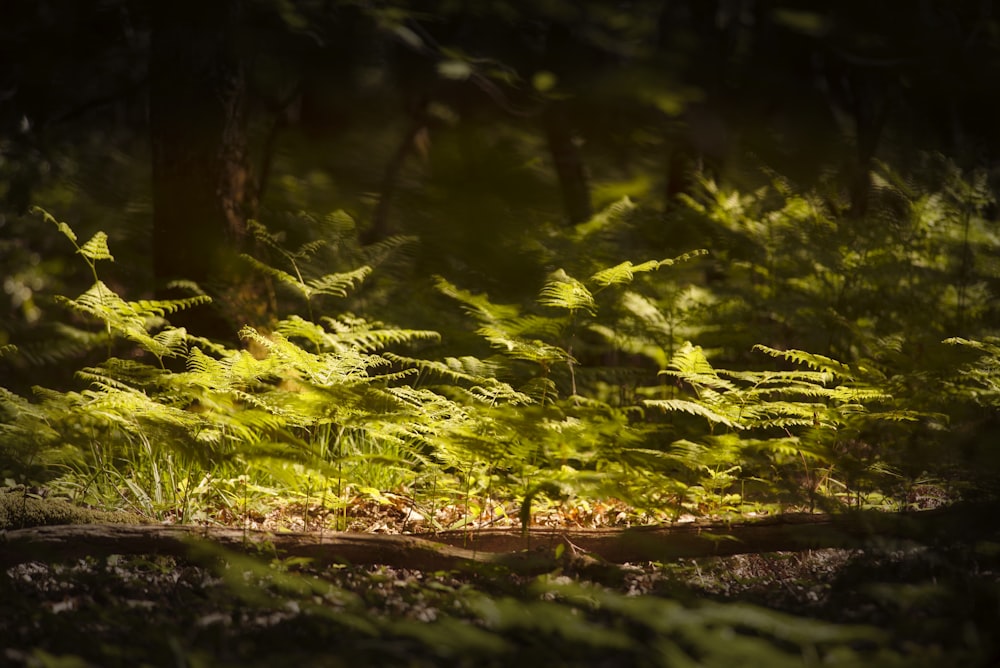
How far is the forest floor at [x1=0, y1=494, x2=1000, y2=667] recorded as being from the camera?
191 cm

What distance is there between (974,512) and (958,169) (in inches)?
186

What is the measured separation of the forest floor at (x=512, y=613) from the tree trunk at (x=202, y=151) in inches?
88.4

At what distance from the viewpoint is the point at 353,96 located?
7941 millimetres

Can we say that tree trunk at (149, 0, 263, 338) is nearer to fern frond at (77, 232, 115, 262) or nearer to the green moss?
fern frond at (77, 232, 115, 262)

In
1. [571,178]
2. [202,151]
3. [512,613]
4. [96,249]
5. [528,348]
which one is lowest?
[512,613]

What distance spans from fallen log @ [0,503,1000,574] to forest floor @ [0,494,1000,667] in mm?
56

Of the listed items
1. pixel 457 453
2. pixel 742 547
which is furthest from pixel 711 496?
pixel 457 453

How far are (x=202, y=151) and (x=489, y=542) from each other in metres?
3.05

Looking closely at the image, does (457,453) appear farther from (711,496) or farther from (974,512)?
(974,512)

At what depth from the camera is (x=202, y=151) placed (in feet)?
15.7

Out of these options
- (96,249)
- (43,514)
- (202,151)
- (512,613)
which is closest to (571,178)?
(202,151)

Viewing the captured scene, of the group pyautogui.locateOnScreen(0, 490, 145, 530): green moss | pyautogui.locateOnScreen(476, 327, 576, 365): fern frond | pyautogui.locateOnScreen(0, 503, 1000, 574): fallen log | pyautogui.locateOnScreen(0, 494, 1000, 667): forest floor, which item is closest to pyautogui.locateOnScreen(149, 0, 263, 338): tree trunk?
pyautogui.locateOnScreen(0, 490, 145, 530): green moss

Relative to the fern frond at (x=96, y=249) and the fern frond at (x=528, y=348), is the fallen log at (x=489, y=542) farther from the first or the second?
the fern frond at (x=96, y=249)

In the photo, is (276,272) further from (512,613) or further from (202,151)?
(512,613)
